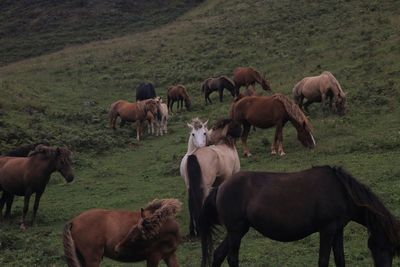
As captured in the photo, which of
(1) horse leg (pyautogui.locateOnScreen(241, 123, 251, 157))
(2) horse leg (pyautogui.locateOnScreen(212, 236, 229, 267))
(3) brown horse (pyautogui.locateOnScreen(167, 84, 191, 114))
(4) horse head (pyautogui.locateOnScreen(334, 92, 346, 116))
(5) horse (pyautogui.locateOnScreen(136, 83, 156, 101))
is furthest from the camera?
(5) horse (pyautogui.locateOnScreen(136, 83, 156, 101))

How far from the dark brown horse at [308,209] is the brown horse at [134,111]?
14932mm

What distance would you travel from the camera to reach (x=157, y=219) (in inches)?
297

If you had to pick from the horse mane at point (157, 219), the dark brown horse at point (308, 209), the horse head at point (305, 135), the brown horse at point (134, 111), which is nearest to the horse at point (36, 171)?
the horse mane at point (157, 219)

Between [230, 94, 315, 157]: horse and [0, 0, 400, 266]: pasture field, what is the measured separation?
49cm

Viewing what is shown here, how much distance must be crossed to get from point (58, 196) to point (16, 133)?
208 inches

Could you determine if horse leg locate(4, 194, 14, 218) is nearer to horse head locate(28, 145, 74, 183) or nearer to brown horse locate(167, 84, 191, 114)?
horse head locate(28, 145, 74, 183)

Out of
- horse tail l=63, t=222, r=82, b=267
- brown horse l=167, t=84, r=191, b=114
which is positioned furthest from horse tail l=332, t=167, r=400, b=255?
brown horse l=167, t=84, r=191, b=114

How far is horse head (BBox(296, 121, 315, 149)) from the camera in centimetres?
1639

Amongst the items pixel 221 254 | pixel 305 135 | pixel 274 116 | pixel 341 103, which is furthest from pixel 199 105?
pixel 221 254

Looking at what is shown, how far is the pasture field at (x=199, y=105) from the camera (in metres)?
11.7

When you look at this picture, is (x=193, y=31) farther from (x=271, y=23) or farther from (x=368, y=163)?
(x=368, y=163)

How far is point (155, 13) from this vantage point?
60.8m

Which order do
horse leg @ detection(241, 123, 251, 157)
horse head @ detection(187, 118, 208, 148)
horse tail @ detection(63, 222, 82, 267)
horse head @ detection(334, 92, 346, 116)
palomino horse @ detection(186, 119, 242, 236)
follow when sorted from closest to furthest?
horse tail @ detection(63, 222, 82, 267), palomino horse @ detection(186, 119, 242, 236), horse head @ detection(187, 118, 208, 148), horse leg @ detection(241, 123, 251, 157), horse head @ detection(334, 92, 346, 116)

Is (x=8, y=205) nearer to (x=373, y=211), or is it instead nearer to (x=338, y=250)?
(x=338, y=250)
